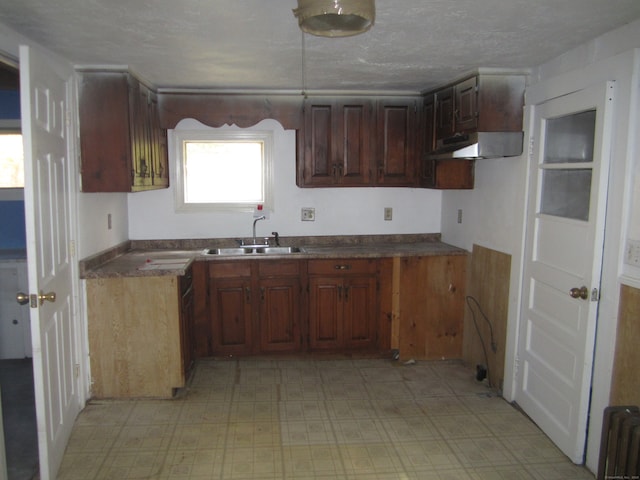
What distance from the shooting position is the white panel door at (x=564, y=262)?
2.44m

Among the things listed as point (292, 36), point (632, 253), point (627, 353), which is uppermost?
point (292, 36)

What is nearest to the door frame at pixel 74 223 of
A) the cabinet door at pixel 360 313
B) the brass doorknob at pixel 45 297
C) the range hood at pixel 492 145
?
the brass doorknob at pixel 45 297

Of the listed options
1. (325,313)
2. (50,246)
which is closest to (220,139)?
(325,313)

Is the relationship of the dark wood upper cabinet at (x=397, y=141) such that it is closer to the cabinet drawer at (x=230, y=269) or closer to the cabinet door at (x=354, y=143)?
the cabinet door at (x=354, y=143)

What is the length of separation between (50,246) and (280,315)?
193 cm

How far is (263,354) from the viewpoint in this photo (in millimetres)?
4000

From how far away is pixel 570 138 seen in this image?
108 inches

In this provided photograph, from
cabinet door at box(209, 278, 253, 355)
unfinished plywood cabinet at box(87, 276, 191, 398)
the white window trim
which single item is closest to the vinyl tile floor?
unfinished plywood cabinet at box(87, 276, 191, 398)

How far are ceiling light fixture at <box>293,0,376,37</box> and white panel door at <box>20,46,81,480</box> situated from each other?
1279 millimetres

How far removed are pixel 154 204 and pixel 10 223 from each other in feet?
3.90

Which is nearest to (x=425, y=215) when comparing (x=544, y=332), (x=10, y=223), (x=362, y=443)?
(x=544, y=332)

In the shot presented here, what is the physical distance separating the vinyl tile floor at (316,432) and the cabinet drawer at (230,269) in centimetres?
74

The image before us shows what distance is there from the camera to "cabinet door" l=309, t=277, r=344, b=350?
13.0ft

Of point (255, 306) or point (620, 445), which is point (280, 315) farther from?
point (620, 445)
